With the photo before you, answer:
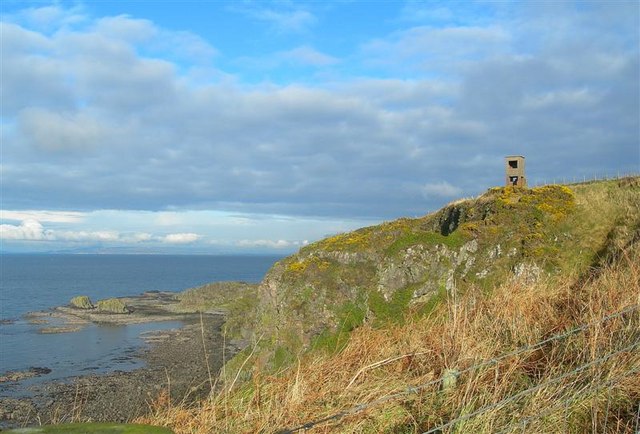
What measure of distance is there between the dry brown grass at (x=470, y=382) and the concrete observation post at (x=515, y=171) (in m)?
19.8

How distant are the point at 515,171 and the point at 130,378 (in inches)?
1247

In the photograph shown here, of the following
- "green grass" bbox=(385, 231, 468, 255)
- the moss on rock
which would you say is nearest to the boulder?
the moss on rock

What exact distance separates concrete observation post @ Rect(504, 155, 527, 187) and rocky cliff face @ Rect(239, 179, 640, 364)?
155 cm

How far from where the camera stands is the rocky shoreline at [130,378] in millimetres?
32281

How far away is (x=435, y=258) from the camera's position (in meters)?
23.9

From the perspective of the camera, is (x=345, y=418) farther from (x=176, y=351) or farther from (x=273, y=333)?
(x=176, y=351)

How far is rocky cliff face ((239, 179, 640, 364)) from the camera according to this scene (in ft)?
73.3

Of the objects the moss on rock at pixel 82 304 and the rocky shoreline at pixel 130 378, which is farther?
the moss on rock at pixel 82 304

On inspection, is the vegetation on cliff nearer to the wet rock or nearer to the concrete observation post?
the concrete observation post

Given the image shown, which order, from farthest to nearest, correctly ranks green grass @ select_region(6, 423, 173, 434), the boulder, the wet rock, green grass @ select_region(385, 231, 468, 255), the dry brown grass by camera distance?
the boulder < the wet rock < green grass @ select_region(385, 231, 468, 255) < the dry brown grass < green grass @ select_region(6, 423, 173, 434)

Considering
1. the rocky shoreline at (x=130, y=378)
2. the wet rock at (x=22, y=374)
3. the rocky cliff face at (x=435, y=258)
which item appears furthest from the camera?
the wet rock at (x=22, y=374)

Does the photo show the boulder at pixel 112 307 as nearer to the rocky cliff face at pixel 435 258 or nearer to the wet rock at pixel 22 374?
the wet rock at pixel 22 374

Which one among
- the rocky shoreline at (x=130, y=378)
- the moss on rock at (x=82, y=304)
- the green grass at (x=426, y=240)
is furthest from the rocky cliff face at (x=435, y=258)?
the moss on rock at (x=82, y=304)

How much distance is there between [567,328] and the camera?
26.0 ft
